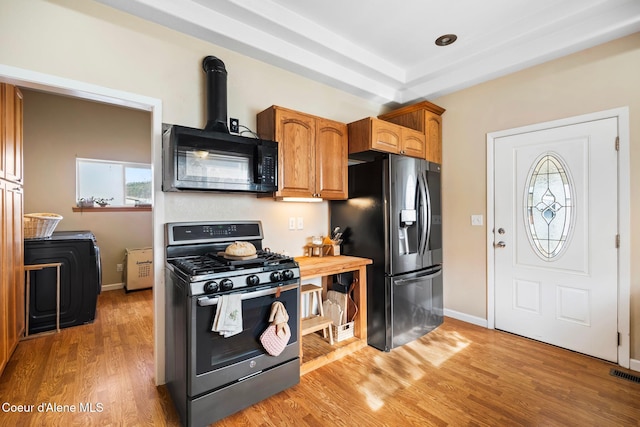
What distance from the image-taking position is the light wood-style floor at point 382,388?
1.86m

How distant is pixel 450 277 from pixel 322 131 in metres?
2.34

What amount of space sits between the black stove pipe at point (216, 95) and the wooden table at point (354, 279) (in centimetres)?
133

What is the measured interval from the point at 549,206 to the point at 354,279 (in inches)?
78.0

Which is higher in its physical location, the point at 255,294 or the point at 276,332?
the point at 255,294

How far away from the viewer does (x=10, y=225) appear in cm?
245

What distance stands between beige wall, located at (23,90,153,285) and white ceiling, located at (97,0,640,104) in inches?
134

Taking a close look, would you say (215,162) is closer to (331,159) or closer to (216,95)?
(216,95)

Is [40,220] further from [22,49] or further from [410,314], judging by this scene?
[410,314]

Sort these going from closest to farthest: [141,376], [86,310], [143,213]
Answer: [141,376] < [86,310] < [143,213]

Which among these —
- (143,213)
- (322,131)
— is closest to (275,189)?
(322,131)

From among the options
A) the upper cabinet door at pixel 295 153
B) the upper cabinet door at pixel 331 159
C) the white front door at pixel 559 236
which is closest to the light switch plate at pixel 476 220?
the white front door at pixel 559 236

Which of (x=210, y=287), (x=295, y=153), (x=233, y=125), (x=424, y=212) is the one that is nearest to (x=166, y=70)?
(x=233, y=125)

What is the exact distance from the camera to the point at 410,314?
2924 millimetres

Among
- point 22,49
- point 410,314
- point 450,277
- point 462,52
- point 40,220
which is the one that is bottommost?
point 410,314
